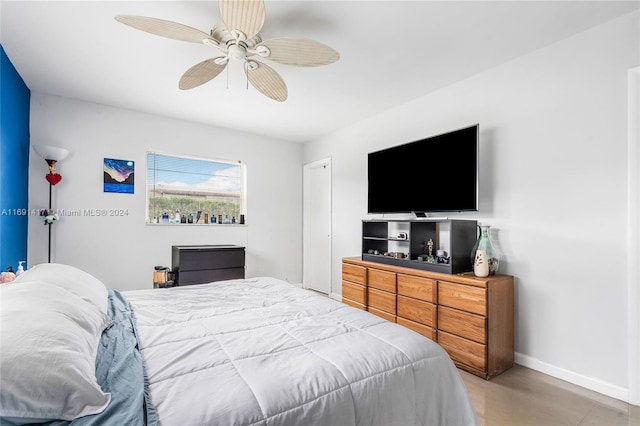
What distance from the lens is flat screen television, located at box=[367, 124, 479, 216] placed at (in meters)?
2.82

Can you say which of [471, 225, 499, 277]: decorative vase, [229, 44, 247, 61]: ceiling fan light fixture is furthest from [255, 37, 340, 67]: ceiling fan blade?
[471, 225, 499, 277]: decorative vase

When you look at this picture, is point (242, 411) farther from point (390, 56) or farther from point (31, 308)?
point (390, 56)

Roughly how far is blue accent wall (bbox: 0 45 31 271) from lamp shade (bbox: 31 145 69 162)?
15 centimetres

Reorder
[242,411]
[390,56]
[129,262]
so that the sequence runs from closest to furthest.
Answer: [242,411], [390,56], [129,262]

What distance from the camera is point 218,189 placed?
4.81m

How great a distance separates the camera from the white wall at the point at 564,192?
7.08 ft

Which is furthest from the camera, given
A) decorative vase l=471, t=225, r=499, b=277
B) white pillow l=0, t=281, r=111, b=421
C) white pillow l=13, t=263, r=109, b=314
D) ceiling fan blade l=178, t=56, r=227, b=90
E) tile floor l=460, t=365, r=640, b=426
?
decorative vase l=471, t=225, r=499, b=277

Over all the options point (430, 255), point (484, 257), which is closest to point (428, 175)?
point (430, 255)

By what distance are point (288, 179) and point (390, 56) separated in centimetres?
307

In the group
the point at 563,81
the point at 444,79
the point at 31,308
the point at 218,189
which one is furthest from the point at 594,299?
the point at 218,189

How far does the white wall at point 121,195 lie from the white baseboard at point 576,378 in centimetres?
364

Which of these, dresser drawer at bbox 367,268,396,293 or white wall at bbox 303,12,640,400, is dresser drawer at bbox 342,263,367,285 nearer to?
dresser drawer at bbox 367,268,396,293

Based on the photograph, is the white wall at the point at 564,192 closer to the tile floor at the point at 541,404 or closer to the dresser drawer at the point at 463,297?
the tile floor at the point at 541,404

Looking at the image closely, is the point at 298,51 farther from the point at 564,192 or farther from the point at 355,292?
the point at 355,292
